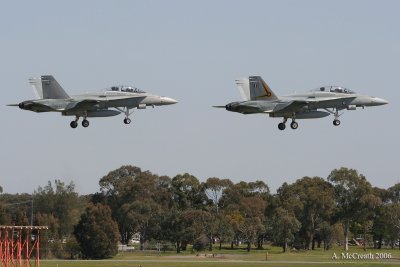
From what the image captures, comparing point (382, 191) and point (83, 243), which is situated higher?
point (382, 191)

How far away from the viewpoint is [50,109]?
89625 millimetres

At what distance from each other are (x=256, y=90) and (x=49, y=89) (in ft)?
63.4

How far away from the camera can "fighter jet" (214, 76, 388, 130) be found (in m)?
A: 90.4

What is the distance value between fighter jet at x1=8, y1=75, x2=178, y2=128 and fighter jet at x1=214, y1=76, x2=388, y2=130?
30.7ft

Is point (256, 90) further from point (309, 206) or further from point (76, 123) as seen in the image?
point (309, 206)

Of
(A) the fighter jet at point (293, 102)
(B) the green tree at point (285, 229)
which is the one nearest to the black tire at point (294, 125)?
(A) the fighter jet at point (293, 102)

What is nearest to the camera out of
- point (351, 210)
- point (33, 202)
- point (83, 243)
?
point (83, 243)

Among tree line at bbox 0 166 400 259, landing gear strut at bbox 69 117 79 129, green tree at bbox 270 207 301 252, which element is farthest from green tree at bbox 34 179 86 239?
landing gear strut at bbox 69 117 79 129

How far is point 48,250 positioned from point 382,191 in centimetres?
7999

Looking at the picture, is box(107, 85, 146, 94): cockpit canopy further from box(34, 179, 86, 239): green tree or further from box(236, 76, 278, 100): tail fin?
box(34, 179, 86, 239): green tree

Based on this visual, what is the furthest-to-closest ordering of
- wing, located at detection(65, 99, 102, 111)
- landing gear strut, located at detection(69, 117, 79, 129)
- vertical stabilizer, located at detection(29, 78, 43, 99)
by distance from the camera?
1. landing gear strut, located at detection(69, 117, 79, 129)
2. vertical stabilizer, located at detection(29, 78, 43, 99)
3. wing, located at detection(65, 99, 102, 111)

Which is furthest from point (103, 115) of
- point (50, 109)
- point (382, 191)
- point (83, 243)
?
point (382, 191)

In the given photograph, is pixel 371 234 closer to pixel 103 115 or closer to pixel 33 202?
pixel 33 202

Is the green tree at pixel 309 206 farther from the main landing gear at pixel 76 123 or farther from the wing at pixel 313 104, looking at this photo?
the main landing gear at pixel 76 123
